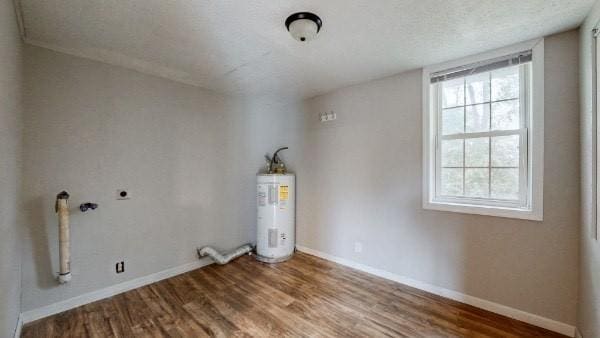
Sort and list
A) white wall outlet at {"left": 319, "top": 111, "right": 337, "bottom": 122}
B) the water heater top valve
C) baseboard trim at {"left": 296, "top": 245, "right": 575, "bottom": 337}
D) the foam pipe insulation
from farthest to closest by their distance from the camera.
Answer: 1. the water heater top valve
2. white wall outlet at {"left": 319, "top": 111, "right": 337, "bottom": 122}
3. the foam pipe insulation
4. baseboard trim at {"left": 296, "top": 245, "right": 575, "bottom": 337}

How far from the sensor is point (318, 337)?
1.77m

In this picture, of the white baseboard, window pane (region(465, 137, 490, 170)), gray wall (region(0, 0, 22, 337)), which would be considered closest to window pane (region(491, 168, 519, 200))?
window pane (region(465, 137, 490, 170))

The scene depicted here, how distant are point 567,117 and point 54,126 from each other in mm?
4130

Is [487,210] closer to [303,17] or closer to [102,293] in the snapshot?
[303,17]

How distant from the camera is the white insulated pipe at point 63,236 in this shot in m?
1.94

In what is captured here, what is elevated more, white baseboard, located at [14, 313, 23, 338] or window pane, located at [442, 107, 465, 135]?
window pane, located at [442, 107, 465, 135]

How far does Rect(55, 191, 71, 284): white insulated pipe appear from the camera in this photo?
76.2 inches

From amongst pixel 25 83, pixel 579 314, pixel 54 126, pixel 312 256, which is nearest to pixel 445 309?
pixel 579 314

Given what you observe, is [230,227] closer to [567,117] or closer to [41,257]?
[41,257]

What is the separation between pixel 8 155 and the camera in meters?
1.38

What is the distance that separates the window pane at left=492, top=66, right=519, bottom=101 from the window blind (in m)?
0.07

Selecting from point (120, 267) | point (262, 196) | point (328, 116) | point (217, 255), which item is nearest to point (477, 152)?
point (328, 116)

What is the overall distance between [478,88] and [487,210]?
1.14 meters

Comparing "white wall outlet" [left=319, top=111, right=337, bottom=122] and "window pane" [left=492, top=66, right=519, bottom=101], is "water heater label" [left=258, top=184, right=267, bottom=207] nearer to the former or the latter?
"white wall outlet" [left=319, top=111, right=337, bottom=122]
